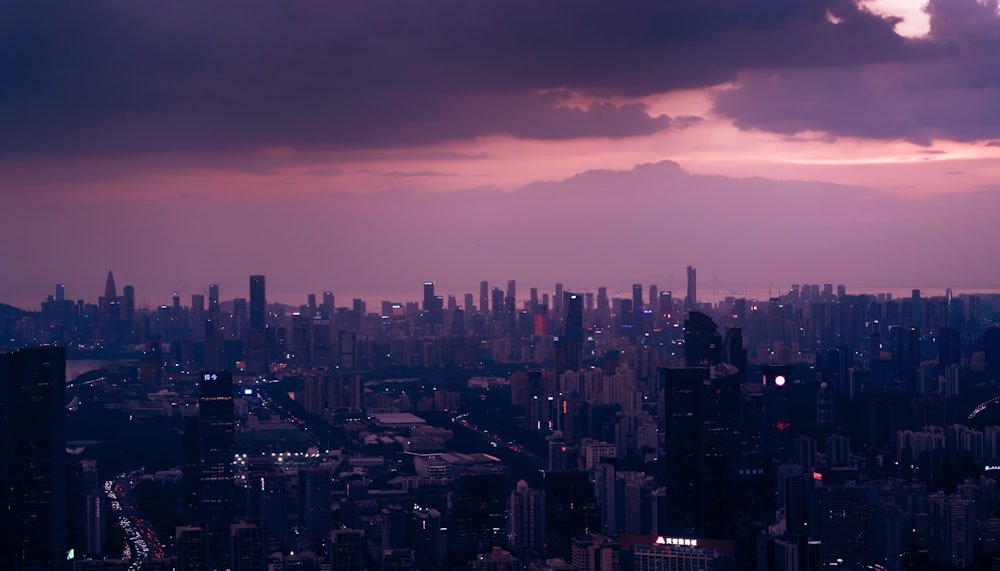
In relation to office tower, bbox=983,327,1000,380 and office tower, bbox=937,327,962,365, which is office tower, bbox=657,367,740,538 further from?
office tower, bbox=937,327,962,365

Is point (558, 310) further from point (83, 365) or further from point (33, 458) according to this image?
point (33, 458)

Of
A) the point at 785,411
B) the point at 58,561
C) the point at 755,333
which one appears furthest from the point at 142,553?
the point at 755,333

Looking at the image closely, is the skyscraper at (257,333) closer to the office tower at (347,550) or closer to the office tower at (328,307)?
the office tower at (328,307)

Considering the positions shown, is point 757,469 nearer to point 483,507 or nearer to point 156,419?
point 483,507

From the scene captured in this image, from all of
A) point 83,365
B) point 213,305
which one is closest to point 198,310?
point 213,305

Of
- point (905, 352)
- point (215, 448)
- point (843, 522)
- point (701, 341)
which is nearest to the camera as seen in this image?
point (843, 522)
